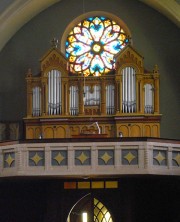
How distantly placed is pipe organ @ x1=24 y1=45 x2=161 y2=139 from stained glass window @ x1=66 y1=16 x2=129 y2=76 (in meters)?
0.98

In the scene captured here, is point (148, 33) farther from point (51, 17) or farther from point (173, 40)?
point (51, 17)

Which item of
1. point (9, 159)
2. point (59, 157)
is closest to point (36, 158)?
point (59, 157)

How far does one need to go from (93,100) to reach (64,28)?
9.27 ft

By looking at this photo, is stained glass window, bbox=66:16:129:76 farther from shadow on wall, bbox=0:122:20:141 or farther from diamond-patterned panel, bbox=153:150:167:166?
diamond-patterned panel, bbox=153:150:167:166

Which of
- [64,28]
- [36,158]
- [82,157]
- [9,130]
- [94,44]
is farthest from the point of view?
[94,44]

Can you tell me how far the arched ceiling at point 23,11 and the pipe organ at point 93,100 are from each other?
1.59 m

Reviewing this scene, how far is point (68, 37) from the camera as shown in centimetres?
2527

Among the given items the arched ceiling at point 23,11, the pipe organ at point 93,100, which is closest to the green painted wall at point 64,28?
the arched ceiling at point 23,11

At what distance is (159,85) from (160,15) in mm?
2413

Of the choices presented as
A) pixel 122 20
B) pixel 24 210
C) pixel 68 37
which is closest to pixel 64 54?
pixel 68 37

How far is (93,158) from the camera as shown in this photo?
19.2m

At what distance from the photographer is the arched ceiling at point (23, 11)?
23469 millimetres

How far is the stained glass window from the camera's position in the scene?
987 inches

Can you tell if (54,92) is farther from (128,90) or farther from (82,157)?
(82,157)
